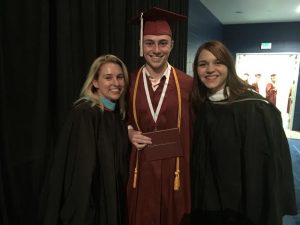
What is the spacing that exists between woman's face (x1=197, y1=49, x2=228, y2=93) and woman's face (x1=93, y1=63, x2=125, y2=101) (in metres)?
0.52

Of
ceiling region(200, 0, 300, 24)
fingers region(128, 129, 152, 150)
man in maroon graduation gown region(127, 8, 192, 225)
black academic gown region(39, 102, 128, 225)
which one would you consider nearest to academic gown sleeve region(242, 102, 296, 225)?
man in maroon graduation gown region(127, 8, 192, 225)

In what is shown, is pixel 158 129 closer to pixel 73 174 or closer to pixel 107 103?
pixel 107 103

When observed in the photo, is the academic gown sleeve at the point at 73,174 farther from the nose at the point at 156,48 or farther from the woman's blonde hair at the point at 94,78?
the nose at the point at 156,48

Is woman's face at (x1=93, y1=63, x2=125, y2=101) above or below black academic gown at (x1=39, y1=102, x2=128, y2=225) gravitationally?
above

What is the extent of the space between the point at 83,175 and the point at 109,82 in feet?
1.83

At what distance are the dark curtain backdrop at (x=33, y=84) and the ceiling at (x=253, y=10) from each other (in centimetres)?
510

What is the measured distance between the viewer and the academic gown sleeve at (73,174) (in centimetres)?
152

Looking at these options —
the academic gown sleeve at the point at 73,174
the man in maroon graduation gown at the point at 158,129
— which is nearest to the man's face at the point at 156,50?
the man in maroon graduation gown at the point at 158,129

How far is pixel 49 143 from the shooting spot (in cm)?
194

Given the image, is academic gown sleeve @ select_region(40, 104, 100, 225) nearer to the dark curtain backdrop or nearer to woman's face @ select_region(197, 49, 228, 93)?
the dark curtain backdrop

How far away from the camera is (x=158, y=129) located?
1765 mm

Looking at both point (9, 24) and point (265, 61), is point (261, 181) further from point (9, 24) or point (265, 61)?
point (265, 61)

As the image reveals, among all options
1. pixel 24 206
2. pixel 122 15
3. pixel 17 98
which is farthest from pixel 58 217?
pixel 122 15

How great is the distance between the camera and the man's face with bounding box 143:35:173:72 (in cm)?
178
